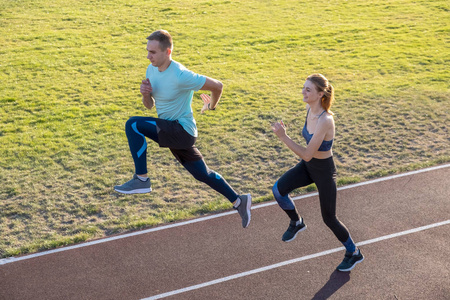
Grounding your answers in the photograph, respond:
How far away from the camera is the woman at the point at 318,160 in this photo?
20.2 feet

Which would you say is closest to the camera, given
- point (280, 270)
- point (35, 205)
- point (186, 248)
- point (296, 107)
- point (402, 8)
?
point (280, 270)

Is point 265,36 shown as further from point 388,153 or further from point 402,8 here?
point 388,153

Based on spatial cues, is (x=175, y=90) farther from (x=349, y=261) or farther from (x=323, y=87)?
(x=349, y=261)

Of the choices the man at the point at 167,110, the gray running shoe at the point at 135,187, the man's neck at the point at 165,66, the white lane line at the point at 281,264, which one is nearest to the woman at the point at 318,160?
the white lane line at the point at 281,264

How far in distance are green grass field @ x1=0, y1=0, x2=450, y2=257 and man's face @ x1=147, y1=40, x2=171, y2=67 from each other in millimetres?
3517

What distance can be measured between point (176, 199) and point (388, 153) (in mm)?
4738

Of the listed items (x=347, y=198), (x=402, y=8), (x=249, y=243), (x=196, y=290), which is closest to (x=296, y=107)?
(x=347, y=198)

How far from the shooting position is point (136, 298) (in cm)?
694

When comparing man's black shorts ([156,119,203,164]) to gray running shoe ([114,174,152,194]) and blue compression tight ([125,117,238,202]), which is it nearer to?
blue compression tight ([125,117,238,202])

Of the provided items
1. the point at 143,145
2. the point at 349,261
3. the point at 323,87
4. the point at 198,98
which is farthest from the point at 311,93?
the point at 198,98

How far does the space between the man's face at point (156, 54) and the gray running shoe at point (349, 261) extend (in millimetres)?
3553

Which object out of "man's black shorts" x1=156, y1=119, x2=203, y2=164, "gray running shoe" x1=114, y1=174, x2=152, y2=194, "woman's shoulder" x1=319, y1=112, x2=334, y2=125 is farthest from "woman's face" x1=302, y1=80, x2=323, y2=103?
"gray running shoe" x1=114, y1=174, x2=152, y2=194

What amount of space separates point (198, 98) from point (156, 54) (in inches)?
349

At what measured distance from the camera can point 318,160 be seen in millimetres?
6453
